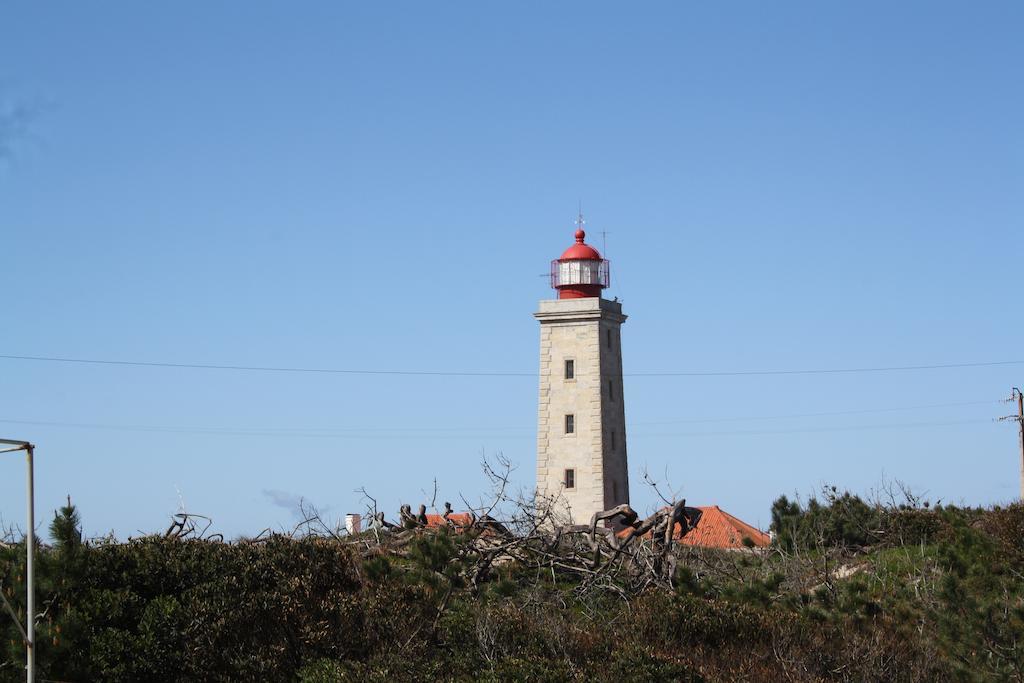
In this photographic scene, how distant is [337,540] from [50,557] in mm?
5608

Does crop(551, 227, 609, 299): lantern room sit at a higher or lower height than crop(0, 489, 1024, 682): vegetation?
higher

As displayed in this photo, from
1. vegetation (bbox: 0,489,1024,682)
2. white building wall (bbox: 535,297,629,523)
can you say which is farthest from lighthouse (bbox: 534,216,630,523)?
vegetation (bbox: 0,489,1024,682)

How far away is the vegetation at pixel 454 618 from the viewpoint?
16844 mm

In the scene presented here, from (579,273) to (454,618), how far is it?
2622 cm

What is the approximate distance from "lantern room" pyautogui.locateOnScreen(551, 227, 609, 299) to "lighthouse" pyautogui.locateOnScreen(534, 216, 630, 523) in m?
0.03

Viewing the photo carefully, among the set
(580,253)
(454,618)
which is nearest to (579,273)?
(580,253)

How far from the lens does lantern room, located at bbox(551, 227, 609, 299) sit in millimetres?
43719

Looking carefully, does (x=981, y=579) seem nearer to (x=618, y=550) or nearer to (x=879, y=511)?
(x=618, y=550)

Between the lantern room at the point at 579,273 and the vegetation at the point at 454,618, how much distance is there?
21.7m

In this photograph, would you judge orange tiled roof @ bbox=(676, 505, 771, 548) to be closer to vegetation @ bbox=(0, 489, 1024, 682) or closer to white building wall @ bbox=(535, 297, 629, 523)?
white building wall @ bbox=(535, 297, 629, 523)

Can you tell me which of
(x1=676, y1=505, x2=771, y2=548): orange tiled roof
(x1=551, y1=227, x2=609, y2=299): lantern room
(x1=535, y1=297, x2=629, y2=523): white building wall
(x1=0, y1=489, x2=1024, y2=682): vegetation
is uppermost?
(x1=551, y1=227, x2=609, y2=299): lantern room

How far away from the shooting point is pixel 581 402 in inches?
1657

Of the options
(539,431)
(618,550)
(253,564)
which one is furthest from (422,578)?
(539,431)

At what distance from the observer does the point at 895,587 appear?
890 inches
